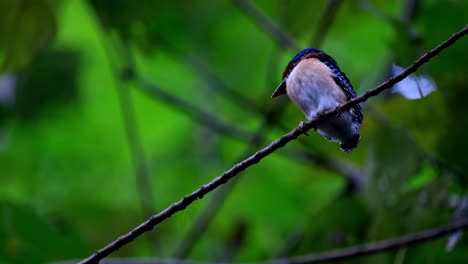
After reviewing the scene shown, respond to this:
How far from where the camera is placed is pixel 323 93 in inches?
74.2

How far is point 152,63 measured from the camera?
6.11 m

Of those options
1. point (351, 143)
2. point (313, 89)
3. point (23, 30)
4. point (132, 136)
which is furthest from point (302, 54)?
point (132, 136)

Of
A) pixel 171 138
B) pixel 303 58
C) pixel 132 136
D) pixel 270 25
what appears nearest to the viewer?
pixel 303 58

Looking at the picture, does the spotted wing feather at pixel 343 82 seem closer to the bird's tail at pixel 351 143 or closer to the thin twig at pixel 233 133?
the bird's tail at pixel 351 143

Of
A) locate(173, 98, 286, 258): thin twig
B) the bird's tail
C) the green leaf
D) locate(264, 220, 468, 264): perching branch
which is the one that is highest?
locate(173, 98, 286, 258): thin twig

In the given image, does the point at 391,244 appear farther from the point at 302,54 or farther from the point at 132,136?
the point at 132,136

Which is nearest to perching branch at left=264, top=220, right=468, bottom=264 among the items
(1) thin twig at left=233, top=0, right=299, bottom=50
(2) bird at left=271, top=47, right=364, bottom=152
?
(1) thin twig at left=233, top=0, right=299, bottom=50

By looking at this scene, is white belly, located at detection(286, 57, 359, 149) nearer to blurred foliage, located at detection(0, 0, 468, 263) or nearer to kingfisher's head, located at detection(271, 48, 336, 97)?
kingfisher's head, located at detection(271, 48, 336, 97)

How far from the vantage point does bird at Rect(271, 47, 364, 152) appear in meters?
1.83

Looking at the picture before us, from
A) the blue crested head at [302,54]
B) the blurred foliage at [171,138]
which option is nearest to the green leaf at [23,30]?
the blurred foliage at [171,138]

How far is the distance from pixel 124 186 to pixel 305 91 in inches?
174

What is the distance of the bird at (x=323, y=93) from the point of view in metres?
1.83

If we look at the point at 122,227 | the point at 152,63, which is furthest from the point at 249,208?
the point at 152,63

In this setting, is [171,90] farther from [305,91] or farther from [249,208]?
[305,91]
